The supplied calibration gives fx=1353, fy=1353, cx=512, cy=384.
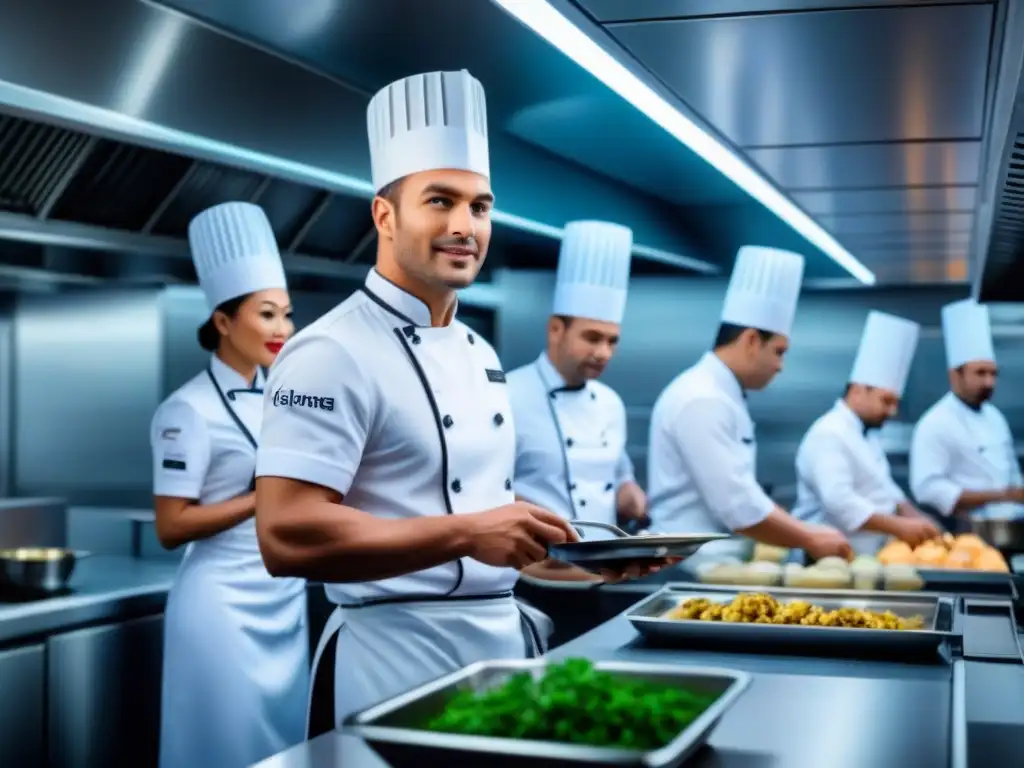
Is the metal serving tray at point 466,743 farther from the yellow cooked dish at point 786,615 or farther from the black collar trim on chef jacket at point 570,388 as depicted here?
the black collar trim on chef jacket at point 570,388

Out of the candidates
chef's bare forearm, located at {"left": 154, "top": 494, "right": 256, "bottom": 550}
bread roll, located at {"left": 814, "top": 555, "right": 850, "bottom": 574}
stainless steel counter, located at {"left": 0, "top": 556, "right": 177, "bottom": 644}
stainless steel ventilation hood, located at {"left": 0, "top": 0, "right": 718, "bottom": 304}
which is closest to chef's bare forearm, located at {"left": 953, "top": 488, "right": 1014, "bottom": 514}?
stainless steel ventilation hood, located at {"left": 0, "top": 0, "right": 718, "bottom": 304}

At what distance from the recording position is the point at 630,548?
5.43 ft

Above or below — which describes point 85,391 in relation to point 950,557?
above

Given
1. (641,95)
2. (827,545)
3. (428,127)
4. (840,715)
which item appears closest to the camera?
(840,715)

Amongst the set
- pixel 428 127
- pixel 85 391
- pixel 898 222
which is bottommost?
pixel 85 391

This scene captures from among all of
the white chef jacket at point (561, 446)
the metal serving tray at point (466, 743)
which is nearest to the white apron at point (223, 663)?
the white chef jacket at point (561, 446)

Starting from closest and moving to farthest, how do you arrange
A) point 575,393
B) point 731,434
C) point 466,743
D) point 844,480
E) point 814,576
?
point 466,743, point 814,576, point 731,434, point 575,393, point 844,480

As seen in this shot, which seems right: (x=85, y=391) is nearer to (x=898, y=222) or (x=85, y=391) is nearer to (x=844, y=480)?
(x=844, y=480)

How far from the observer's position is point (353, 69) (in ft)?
10.1

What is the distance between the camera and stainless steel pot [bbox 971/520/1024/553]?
425cm

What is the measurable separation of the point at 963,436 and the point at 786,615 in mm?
4211

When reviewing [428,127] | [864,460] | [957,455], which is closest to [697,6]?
[428,127]

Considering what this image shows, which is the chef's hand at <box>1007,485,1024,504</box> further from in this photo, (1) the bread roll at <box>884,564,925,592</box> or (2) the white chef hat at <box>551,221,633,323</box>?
(1) the bread roll at <box>884,564,925,592</box>

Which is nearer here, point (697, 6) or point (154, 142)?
point (697, 6)
